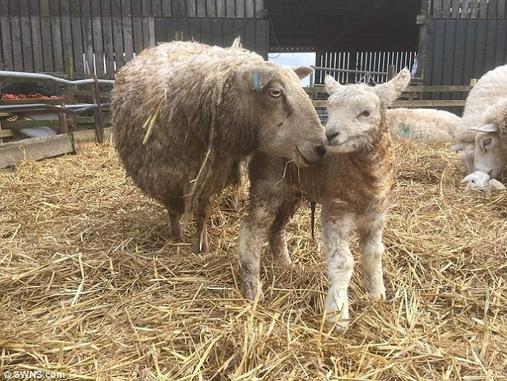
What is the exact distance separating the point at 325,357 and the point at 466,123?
19.8 feet

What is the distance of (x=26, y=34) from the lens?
41.2ft

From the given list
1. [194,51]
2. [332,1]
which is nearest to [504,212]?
[194,51]

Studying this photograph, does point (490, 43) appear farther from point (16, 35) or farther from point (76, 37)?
point (16, 35)

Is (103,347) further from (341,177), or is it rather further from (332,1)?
(332,1)

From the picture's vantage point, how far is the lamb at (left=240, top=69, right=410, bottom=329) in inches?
97.0

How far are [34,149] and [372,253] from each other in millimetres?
5903

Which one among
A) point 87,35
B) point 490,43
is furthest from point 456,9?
point 87,35

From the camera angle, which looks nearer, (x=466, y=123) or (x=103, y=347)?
(x=103, y=347)

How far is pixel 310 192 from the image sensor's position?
9.58 ft

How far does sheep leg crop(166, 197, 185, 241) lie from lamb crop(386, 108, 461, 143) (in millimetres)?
5854

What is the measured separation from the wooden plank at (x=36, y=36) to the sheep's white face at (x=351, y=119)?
12.4 m

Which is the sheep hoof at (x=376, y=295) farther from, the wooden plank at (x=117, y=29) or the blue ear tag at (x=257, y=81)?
the wooden plank at (x=117, y=29)

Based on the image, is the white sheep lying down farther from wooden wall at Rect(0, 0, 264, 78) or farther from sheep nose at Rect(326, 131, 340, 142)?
wooden wall at Rect(0, 0, 264, 78)

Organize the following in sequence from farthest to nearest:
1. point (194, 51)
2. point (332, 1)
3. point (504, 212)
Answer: point (332, 1)
point (504, 212)
point (194, 51)
